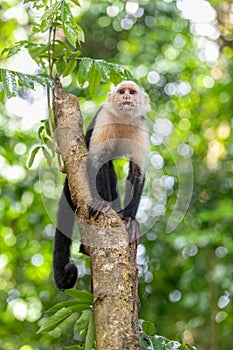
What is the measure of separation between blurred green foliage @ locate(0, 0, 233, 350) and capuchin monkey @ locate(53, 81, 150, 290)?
1327 millimetres

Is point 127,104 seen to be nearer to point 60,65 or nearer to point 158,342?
point 60,65

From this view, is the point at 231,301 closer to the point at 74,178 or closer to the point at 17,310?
the point at 17,310

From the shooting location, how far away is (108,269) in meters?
1.82

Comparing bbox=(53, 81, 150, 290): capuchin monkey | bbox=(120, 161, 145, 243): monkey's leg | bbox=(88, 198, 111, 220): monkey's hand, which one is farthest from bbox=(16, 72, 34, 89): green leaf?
bbox=(120, 161, 145, 243): monkey's leg

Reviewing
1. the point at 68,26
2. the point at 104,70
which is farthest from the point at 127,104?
the point at 68,26

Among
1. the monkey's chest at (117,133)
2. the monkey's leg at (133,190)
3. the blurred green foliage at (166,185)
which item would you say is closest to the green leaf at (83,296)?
the monkey's leg at (133,190)

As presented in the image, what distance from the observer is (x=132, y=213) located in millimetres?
2943

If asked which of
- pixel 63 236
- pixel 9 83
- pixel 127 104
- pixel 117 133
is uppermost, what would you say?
pixel 127 104

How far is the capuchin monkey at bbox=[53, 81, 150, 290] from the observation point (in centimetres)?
305

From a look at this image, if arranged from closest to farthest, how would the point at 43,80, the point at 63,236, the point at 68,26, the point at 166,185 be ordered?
1. the point at 43,80
2. the point at 68,26
3. the point at 63,236
4. the point at 166,185

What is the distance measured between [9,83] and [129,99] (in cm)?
121

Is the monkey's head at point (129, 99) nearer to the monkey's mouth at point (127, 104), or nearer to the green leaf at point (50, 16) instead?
the monkey's mouth at point (127, 104)

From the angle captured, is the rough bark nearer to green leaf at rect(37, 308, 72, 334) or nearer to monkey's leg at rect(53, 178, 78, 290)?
green leaf at rect(37, 308, 72, 334)

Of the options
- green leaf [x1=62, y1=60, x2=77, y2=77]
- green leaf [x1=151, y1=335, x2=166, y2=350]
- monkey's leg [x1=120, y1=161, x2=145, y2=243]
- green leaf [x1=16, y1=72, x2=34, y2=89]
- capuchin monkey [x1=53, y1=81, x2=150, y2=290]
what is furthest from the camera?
capuchin monkey [x1=53, y1=81, x2=150, y2=290]
